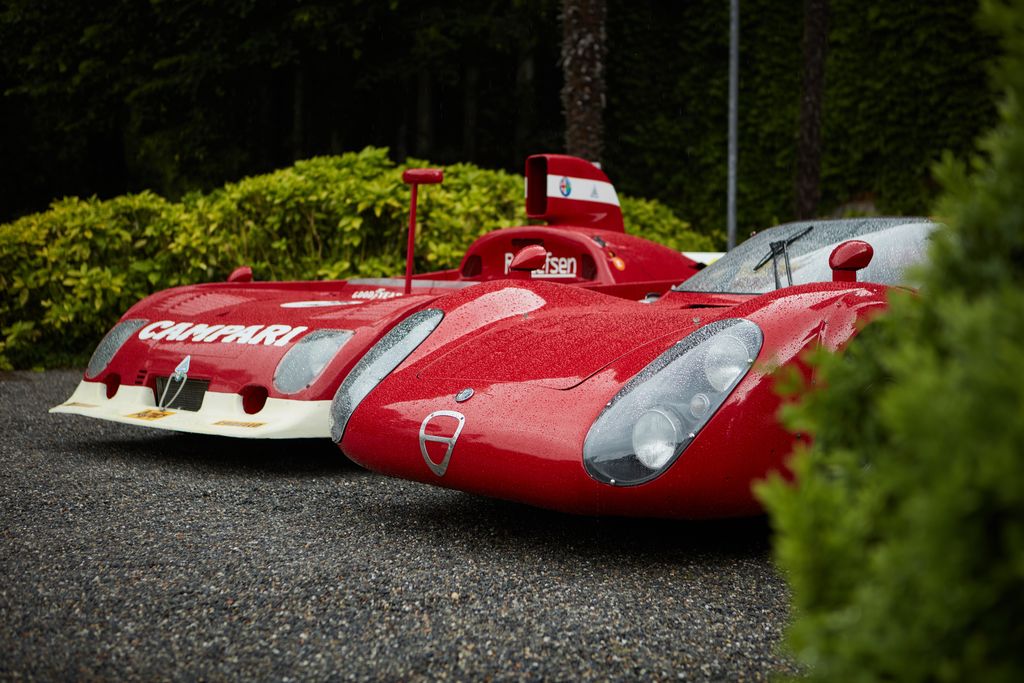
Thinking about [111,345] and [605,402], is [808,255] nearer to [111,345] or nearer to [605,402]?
[605,402]

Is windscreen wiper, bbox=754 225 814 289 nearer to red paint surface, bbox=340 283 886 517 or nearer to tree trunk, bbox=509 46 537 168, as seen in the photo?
red paint surface, bbox=340 283 886 517

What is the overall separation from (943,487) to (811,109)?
43.3ft

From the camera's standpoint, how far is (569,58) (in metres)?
11.2

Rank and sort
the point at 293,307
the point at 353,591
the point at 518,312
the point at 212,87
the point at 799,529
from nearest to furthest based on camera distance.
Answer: the point at 799,529
the point at 353,591
the point at 518,312
the point at 293,307
the point at 212,87

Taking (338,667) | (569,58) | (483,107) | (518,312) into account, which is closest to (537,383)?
(518,312)

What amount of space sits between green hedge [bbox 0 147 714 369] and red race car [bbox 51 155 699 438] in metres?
2.40

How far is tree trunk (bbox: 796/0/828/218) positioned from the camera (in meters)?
13.2

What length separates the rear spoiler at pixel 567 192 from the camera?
19.8ft

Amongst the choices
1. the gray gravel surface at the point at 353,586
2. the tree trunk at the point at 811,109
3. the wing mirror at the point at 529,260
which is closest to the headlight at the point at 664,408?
the gray gravel surface at the point at 353,586

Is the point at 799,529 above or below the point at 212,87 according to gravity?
below

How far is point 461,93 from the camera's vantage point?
770 inches

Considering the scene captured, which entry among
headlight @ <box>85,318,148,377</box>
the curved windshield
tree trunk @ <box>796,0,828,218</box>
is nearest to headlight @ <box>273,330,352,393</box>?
headlight @ <box>85,318,148,377</box>

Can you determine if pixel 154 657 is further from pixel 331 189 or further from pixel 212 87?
pixel 212 87

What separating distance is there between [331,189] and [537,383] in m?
5.53
